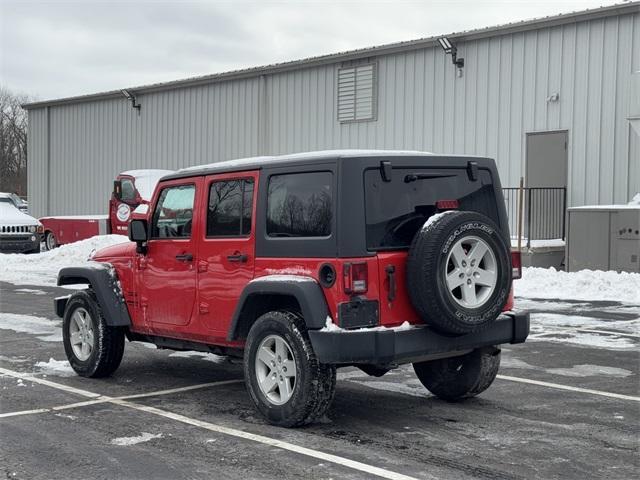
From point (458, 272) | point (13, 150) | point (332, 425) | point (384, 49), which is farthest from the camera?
point (13, 150)

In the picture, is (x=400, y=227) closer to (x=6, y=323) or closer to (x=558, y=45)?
(x=6, y=323)

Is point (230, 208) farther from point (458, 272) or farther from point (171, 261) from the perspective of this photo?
point (458, 272)

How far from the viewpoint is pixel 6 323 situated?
1228cm

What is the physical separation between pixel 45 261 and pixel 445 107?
11429 mm

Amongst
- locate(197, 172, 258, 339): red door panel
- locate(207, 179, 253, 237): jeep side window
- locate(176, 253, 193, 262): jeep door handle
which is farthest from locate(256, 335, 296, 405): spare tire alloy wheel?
locate(176, 253, 193, 262): jeep door handle

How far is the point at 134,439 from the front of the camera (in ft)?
19.9

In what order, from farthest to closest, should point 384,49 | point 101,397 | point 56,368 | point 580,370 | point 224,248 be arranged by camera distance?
point 384,49 < point 56,368 < point 580,370 < point 101,397 < point 224,248

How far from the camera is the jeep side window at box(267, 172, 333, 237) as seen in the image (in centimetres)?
626

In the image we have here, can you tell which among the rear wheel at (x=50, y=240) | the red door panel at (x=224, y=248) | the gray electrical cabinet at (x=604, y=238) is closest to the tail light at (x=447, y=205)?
the red door panel at (x=224, y=248)

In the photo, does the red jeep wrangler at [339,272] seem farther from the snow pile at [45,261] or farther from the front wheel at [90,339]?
the snow pile at [45,261]

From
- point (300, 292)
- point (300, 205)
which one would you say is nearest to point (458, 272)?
point (300, 292)

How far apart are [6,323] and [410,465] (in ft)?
27.7

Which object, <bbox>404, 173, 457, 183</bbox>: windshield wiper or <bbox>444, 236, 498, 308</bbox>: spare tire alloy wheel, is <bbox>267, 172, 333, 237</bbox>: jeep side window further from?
<bbox>444, 236, 498, 308</bbox>: spare tire alloy wheel

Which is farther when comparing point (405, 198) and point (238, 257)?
point (238, 257)
